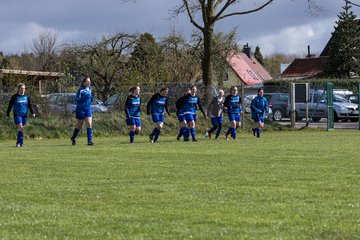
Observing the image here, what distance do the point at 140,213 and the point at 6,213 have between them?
5.22 feet

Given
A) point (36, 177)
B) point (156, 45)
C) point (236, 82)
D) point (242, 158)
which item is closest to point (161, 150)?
point (242, 158)

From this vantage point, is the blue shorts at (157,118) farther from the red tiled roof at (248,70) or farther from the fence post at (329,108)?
the red tiled roof at (248,70)

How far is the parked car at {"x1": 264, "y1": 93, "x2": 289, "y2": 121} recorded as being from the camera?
150 feet

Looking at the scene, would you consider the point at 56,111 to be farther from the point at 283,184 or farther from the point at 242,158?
the point at 283,184

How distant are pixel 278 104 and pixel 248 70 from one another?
194 feet

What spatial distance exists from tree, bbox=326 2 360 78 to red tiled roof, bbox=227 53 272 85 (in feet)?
76.8

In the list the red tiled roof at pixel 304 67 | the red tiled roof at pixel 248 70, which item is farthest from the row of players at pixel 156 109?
the red tiled roof at pixel 248 70

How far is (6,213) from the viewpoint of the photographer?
9.27 metres

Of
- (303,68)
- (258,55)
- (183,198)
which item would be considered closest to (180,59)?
(303,68)

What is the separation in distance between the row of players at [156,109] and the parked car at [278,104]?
14.5 meters

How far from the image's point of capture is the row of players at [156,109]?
25312 mm

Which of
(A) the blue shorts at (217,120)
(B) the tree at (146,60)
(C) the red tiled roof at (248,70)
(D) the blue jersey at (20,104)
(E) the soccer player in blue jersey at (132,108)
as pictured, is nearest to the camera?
(D) the blue jersey at (20,104)

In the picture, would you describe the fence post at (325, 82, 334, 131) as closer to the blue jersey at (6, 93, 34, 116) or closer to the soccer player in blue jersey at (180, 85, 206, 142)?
the soccer player in blue jersey at (180, 85, 206, 142)

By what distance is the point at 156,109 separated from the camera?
28.0 m
